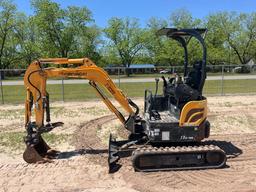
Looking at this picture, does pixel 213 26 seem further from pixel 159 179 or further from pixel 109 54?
pixel 159 179

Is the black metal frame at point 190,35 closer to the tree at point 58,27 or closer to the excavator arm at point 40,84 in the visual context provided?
the excavator arm at point 40,84

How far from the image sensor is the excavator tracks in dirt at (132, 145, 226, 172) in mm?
7215

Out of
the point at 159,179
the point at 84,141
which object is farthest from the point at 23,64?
the point at 159,179

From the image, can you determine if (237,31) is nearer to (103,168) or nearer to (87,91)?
(87,91)

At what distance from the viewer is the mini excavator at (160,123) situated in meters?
7.32

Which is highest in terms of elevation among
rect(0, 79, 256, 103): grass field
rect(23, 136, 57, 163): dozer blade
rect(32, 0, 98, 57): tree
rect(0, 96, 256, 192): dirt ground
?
rect(32, 0, 98, 57): tree

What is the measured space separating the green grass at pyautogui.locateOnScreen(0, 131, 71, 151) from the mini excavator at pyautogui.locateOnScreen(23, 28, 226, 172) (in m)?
1.42

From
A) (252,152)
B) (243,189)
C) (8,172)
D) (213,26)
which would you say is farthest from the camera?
(213,26)

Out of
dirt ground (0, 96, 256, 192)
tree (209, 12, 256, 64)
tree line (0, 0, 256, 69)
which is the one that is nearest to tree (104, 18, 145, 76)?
A: tree line (0, 0, 256, 69)

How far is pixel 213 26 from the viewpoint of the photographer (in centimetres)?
6519

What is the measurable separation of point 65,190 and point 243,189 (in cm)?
331

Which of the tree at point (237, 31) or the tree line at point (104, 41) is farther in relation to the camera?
the tree at point (237, 31)

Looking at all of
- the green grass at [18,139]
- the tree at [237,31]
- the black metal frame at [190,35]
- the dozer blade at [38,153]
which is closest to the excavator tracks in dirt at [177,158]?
the black metal frame at [190,35]

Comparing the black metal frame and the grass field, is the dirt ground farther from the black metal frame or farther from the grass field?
the grass field
